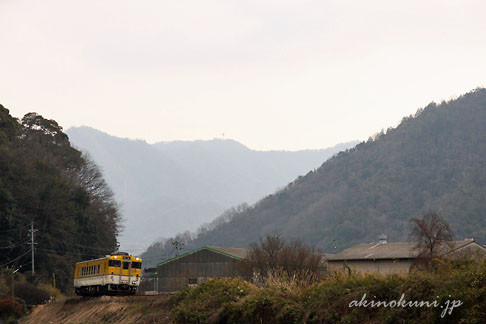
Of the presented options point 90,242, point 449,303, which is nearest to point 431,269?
point 449,303

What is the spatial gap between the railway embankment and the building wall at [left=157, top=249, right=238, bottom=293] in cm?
2036

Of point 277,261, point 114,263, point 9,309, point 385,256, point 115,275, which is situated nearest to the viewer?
point 277,261

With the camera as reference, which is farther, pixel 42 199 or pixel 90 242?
pixel 90 242

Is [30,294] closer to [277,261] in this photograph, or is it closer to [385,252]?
[277,261]

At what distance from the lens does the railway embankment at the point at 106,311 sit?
3772 cm

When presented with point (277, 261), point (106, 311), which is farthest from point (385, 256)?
point (106, 311)

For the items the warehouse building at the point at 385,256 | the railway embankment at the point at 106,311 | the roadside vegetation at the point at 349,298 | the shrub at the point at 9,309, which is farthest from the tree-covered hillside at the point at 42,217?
the roadside vegetation at the point at 349,298

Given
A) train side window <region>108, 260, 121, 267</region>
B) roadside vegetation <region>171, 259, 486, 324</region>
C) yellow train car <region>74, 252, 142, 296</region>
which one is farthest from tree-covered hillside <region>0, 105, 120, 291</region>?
roadside vegetation <region>171, 259, 486, 324</region>

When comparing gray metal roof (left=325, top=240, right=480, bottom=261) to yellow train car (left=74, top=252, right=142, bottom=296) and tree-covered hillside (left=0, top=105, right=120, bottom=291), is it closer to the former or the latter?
yellow train car (left=74, top=252, right=142, bottom=296)

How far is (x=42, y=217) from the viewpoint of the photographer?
8881 cm

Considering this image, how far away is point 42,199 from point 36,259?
26.5 feet

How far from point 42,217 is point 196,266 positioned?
22828 mm

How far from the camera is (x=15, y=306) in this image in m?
61.2

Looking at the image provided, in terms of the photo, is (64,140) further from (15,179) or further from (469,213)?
(469,213)
